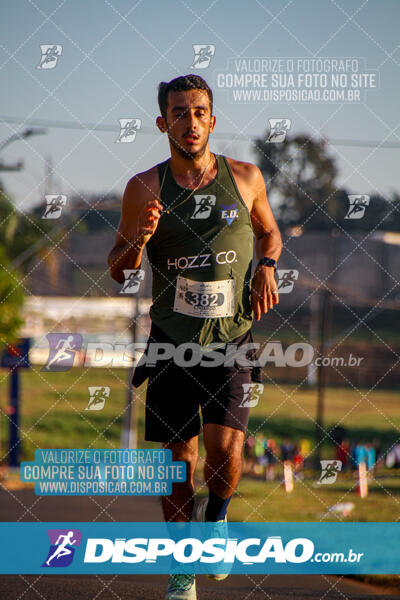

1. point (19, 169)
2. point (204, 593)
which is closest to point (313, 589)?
point (204, 593)

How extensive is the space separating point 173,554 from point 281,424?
3602cm

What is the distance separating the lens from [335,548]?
17.3ft

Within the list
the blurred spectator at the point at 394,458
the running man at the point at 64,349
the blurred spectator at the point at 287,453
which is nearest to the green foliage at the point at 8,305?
the running man at the point at 64,349

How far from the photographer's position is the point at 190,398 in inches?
166

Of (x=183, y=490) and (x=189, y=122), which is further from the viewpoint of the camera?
(x=183, y=490)

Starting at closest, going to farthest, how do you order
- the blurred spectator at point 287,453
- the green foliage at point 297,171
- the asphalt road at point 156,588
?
the asphalt road at point 156,588 < the green foliage at point 297,171 < the blurred spectator at point 287,453

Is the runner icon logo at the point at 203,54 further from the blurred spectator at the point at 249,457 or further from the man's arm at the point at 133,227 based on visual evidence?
the blurred spectator at the point at 249,457

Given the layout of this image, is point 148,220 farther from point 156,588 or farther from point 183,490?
point 156,588

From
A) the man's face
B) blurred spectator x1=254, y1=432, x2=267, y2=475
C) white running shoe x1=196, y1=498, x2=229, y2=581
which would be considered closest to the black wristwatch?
the man's face

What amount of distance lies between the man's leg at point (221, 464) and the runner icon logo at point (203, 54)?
213cm

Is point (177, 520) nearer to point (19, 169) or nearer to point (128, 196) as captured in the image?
point (128, 196)

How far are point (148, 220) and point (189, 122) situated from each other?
54 cm

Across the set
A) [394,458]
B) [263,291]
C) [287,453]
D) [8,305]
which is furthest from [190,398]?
[394,458]

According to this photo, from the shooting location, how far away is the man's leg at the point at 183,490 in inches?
167
